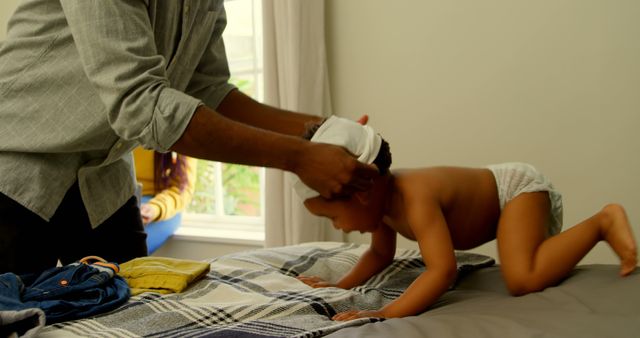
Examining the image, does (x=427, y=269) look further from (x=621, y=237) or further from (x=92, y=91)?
(x=92, y=91)

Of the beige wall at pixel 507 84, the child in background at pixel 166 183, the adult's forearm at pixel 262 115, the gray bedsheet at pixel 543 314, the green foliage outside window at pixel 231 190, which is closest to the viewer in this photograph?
the gray bedsheet at pixel 543 314

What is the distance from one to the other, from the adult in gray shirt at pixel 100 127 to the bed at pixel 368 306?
0.27m

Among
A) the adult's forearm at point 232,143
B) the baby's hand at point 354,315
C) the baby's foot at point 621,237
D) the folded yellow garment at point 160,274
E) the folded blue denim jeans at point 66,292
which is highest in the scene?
the adult's forearm at point 232,143

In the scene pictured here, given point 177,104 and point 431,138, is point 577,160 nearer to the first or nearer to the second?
point 431,138

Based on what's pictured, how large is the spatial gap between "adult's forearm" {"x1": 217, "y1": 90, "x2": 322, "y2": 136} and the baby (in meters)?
0.29

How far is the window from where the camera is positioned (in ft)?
11.4

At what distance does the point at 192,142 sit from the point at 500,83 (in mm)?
1562

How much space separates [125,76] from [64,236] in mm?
501

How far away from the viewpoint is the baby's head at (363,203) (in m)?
1.38

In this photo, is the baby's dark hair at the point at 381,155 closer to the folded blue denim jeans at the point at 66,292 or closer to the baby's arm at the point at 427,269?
the baby's arm at the point at 427,269

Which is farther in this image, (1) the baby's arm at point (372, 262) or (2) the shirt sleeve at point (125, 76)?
(1) the baby's arm at point (372, 262)

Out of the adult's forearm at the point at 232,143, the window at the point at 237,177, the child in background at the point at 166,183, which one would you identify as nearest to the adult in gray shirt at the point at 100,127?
the adult's forearm at the point at 232,143

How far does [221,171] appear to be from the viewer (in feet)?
12.1

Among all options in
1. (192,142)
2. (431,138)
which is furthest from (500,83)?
(192,142)
